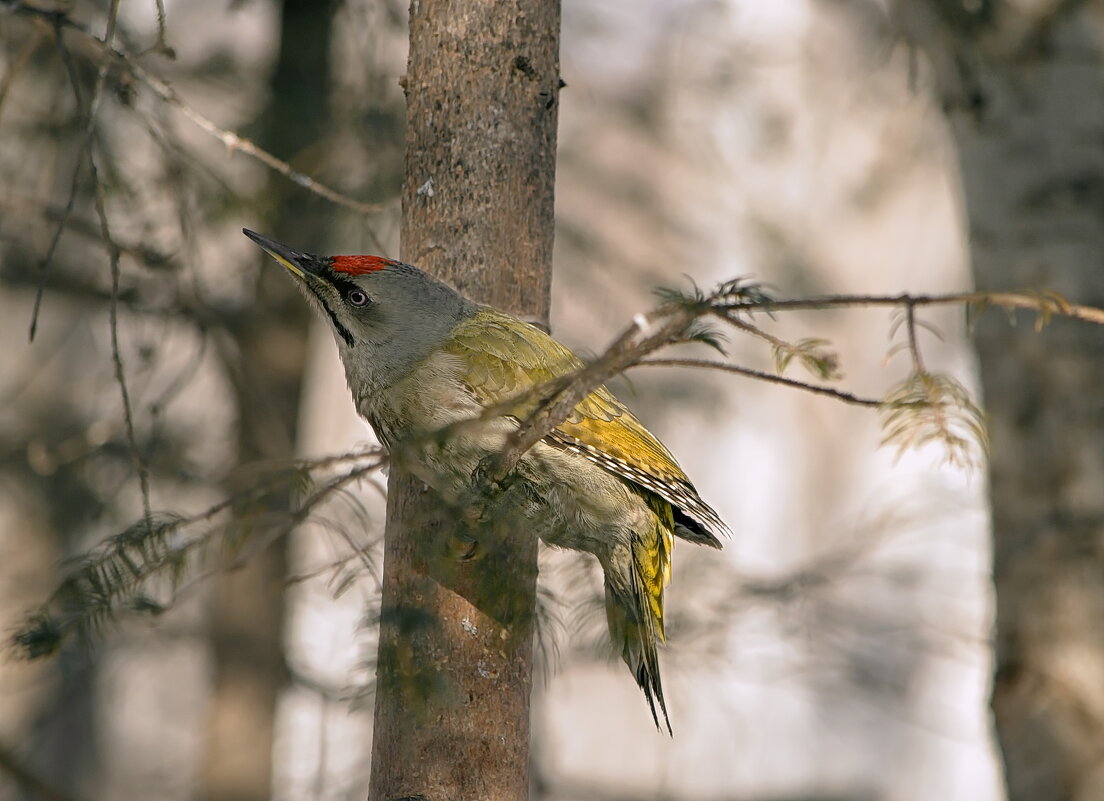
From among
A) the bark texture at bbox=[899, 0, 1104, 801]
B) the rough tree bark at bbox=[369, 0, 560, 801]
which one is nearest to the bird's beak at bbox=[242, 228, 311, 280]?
the rough tree bark at bbox=[369, 0, 560, 801]

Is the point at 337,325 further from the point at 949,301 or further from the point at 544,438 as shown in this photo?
the point at 949,301

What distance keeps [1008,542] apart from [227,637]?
4110 millimetres

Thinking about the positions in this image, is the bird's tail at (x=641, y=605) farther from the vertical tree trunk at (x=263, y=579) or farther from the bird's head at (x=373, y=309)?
the vertical tree trunk at (x=263, y=579)

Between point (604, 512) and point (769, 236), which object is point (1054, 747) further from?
point (769, 236)

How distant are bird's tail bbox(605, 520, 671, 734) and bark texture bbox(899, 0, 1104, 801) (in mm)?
1558

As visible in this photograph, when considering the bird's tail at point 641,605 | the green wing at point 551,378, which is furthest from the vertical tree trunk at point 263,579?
the bird's tail at point 641,605

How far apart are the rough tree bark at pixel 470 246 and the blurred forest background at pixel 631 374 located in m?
0.23

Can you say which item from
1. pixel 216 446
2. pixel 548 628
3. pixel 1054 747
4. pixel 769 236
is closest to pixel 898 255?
pixel 769 236

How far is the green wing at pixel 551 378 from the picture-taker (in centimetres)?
332

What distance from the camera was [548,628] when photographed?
10.3ft

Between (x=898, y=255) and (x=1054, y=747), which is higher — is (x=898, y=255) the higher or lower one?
the higher one

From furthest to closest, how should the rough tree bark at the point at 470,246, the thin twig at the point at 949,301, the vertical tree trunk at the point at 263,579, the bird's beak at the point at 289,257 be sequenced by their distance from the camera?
1. the vertical tree trunk at the point at 263,579
2. the bird's beak at the point at 289,257
3. the rough tree bark at the point at 470,246
4. the thin twig at the point at 949,301

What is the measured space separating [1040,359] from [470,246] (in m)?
2.38

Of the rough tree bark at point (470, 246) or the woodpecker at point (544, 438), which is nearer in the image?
the rough tree bark at point (470, 246)
